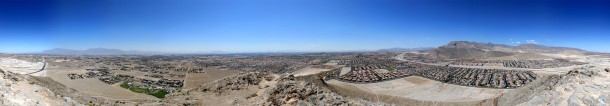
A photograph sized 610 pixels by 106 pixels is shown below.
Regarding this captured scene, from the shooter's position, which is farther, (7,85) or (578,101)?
(578,101)

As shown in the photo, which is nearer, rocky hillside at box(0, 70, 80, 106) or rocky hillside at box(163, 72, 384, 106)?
rocky hillside at box(0, 70, 80, 106)

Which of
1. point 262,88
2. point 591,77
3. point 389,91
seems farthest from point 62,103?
point 389,91

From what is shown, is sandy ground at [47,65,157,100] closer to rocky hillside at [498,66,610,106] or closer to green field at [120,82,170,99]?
green field at [120,82,170,99]

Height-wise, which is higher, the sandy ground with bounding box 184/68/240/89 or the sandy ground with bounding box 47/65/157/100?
the sandy ground with bounding box 47/65/157/100

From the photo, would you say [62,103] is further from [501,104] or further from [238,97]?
[501,104]

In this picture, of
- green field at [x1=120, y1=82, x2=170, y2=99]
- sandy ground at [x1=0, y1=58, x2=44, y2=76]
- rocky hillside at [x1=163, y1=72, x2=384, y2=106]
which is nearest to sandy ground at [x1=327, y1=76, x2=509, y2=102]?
rocky hillside at [x1=163, y1=72, x2=384, y2=106]

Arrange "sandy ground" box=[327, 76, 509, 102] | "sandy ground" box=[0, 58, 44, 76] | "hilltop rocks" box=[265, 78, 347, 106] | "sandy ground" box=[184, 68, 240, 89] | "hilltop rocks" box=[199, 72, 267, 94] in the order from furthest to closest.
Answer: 1. "sandy ground" box=[184, 68, 240, 89]
2. "sandy ground" box=[0, 58, 44, 76]
3. "sandy ground" box=[327, 76, 509, 102]
4. "hilltop rocks" box=[199, 72, 267, 94]
5. "hilltop rocks" box=[265, 78, 347, 106]

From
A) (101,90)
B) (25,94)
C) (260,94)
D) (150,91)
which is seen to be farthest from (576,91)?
(101,90)

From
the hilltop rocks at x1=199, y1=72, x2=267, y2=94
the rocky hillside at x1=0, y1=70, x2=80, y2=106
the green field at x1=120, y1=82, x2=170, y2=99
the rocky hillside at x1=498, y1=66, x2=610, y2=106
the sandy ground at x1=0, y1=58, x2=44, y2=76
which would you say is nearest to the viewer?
the rocky hillside at x1=0, y1=70, x2=80, y2=106
